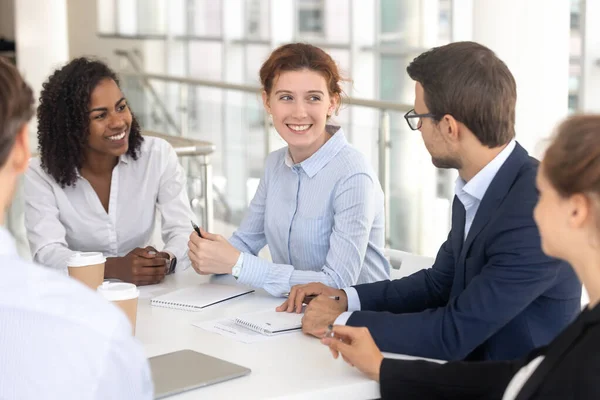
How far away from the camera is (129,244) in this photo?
9.91ft

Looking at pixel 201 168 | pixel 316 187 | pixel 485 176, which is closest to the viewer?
pixel 485 176

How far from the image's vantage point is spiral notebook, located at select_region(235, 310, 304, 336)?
6.50 ft

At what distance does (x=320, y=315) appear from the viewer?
79.7 inches

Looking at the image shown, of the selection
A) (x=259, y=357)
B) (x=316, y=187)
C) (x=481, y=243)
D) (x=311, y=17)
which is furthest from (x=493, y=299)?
(x=311, y=17)

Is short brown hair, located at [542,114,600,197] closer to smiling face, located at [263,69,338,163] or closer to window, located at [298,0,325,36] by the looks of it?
smiling face, located at [263,69,338,163]

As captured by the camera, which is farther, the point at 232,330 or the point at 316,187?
the point at 316,187

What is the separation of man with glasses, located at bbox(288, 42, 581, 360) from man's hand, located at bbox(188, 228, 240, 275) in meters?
0.37

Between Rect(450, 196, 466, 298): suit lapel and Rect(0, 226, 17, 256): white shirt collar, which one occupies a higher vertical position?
Rect(0, 226, 17, 256): white shirt collar

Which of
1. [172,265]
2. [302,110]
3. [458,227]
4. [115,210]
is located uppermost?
[302,110]

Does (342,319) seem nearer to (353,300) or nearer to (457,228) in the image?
(353,300)

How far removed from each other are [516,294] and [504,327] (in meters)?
0.11

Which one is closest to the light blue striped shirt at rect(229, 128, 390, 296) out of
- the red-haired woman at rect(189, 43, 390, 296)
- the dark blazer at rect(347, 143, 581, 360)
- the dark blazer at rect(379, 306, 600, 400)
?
the red-haired woman at rect(189, 43, 390, 296)

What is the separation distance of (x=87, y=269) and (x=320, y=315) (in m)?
0.55

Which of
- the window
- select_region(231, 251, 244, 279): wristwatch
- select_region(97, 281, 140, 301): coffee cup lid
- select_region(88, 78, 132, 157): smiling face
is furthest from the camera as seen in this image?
the window
